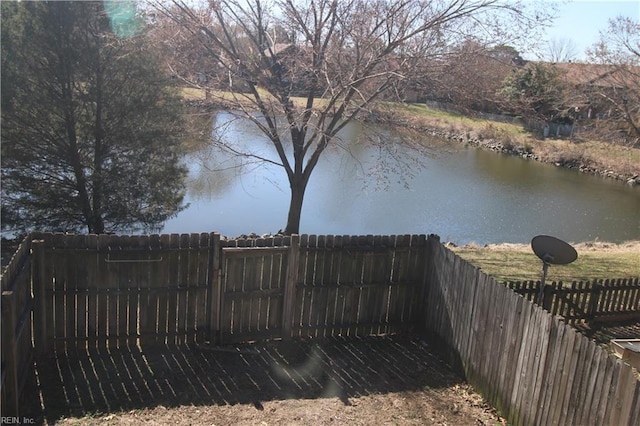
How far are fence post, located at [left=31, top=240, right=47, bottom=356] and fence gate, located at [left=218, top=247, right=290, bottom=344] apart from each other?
178 cm

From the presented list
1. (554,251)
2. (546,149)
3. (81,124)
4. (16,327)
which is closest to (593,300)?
(554,251)

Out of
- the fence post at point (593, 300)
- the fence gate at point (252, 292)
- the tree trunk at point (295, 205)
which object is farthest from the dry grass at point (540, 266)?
the fence gate at point (252, 292)

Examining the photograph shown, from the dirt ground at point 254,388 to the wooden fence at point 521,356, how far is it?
0.33 metres

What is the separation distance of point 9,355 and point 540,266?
936 cm

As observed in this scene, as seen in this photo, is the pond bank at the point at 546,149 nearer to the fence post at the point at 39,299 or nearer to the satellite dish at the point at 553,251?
the satellite dish at the point at 553,251

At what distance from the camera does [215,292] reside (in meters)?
6.07

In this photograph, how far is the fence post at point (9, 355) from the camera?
4277mm

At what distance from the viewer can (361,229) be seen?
18078 mm

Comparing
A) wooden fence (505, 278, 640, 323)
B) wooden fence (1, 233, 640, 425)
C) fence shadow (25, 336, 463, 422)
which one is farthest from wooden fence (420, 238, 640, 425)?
wooden fence (505, 278, 640, 323)

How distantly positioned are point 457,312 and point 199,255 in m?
2.94

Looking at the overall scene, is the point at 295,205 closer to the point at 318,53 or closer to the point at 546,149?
the point at 318,53

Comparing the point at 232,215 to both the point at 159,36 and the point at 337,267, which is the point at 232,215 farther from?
the point at 337,267

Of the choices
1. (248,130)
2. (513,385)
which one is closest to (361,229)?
(248,130)

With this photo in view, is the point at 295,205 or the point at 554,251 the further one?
the point at 295,205
